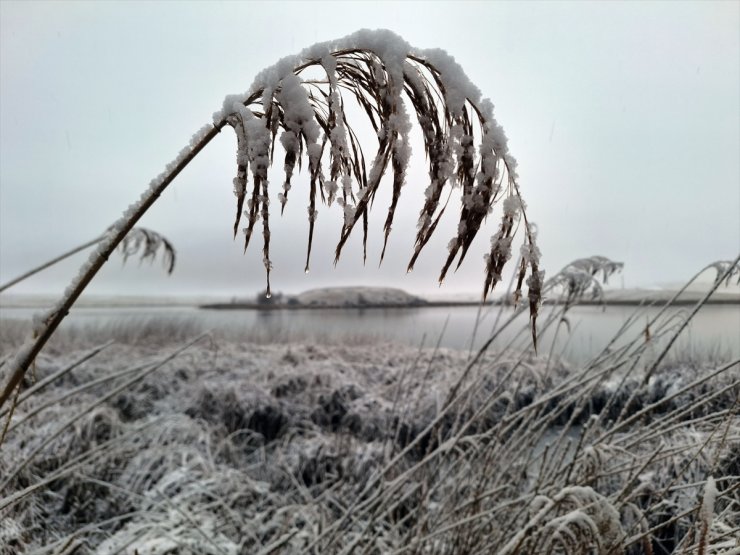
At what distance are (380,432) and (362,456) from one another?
56.9 inches

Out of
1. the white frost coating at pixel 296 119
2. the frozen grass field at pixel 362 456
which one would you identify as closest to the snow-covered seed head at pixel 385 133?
the white frost coating at pixel 296 119

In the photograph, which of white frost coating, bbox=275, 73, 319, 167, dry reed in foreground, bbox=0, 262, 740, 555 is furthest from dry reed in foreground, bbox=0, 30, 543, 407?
dry reed in foreground, bbox=0, 262, 740, 555

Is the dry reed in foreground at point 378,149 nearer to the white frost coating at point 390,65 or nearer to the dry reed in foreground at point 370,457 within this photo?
the white frost coating at point 390,65

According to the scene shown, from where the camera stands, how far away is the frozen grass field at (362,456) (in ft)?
5.45

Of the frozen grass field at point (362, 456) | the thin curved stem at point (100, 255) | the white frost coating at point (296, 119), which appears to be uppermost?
the white frost coating at point (296, 119)

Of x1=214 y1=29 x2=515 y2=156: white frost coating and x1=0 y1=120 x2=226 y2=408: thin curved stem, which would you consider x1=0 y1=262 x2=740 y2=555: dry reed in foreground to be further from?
x1=214 y1=29 x2=515 y2=156: white frost coating

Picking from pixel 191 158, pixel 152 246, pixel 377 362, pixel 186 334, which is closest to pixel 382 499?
pixel 152 246

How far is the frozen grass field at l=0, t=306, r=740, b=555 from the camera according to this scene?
166 cm

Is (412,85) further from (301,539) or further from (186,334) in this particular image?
(186,334)

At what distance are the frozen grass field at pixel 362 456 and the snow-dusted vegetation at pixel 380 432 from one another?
2 cm

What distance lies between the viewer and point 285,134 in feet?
2.31

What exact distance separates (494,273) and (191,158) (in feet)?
1.53

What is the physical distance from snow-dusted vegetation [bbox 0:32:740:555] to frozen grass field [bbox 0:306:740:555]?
21 millimetres

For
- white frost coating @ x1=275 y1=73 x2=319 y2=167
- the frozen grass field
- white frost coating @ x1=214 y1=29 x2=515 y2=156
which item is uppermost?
white frost coating @ x1=214 y1=29 x2=515 y2=156
